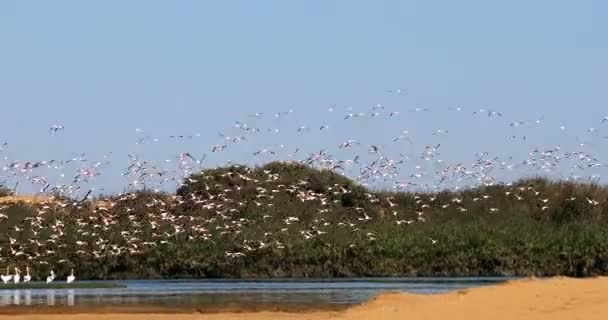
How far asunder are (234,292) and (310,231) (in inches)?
513

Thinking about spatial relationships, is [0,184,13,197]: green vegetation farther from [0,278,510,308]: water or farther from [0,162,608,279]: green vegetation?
[0,278,510,308]: water

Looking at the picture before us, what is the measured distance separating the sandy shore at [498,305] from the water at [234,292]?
4.15m

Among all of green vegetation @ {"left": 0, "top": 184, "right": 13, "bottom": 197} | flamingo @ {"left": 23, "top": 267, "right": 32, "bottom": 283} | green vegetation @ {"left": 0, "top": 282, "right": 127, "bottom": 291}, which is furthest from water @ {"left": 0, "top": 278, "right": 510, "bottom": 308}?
green vegetation @ {"left": 0, "top": 184, "right": 13, "bottom": 197}

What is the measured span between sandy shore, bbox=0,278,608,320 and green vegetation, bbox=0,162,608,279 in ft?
57.2

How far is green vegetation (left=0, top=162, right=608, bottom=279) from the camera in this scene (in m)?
42.7

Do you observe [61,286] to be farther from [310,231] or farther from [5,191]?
[5,191]

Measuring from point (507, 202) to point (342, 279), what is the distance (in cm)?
1185

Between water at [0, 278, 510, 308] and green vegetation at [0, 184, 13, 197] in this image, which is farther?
green vegetation at [0, 184, 13, 197]

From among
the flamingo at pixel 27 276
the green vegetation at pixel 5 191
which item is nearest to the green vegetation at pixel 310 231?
the flamingo at pixel 27 276

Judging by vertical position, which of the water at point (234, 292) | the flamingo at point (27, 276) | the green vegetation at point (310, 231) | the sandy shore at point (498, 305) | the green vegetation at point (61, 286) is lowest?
the sandy shore at point (498, 305)

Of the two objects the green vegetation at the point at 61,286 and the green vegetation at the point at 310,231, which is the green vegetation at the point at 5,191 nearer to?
the green vegetation at the point at 310,231

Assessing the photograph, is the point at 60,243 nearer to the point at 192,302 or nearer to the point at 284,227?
the point at 284,227

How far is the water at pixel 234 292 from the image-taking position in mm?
29609

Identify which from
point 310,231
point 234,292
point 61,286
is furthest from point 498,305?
point 310,231
